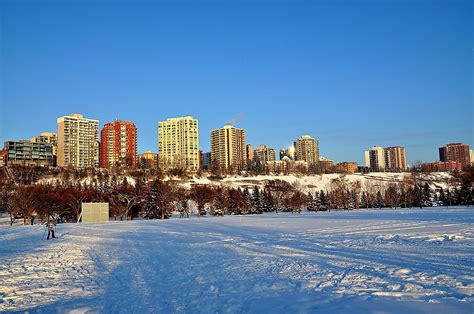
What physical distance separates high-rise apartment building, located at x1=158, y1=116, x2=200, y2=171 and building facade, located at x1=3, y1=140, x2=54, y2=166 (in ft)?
123

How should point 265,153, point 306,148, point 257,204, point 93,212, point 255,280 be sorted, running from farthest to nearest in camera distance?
point 265,153, point 306,148, point 257,204, point 93,212, point 255,280

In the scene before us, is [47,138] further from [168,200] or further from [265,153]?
[168,200]

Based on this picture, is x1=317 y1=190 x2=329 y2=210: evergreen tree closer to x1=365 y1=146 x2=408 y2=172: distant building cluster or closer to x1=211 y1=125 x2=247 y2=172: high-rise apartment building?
x1=211 y1=125 x2=247 y2=172: high-rise apartment building

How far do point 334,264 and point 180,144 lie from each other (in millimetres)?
129940

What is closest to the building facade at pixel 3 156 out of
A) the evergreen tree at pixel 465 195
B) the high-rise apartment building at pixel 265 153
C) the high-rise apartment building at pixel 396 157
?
the high-rise apartment building at pixel 265 153

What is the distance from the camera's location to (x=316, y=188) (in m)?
109

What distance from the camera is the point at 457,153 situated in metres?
175

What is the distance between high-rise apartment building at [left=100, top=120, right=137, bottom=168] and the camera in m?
132

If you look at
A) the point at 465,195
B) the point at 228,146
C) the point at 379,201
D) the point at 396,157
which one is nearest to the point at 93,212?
the point at 379,201

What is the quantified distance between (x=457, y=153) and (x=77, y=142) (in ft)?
531

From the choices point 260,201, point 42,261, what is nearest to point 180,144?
point 260,201

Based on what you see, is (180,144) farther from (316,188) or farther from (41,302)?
(41,302)

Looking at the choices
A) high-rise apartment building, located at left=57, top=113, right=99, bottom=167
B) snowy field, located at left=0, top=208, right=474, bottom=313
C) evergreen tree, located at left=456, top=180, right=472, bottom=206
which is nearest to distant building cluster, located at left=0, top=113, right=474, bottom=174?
high-rise apartment building, located at left=57, top=113, right=99, bottom=167

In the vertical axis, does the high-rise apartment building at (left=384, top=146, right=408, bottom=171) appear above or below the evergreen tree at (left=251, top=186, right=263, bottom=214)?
above
